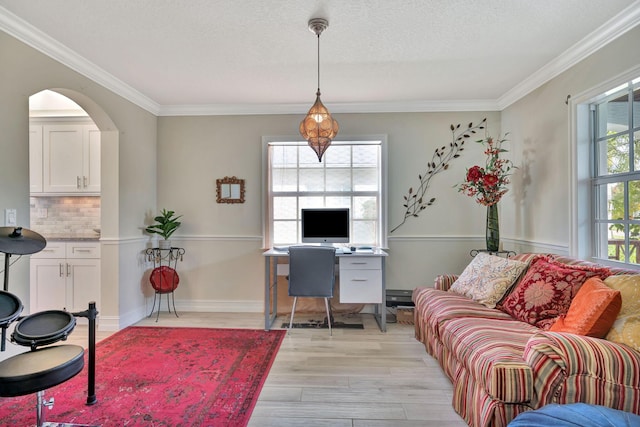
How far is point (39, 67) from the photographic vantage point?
2330 mm

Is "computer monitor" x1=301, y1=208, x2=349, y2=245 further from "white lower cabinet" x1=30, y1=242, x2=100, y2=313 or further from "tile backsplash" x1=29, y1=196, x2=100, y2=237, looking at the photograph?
"tile backsplash" x1=29, y1=196, x2=100, y2=237

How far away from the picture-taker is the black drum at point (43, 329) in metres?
1.58

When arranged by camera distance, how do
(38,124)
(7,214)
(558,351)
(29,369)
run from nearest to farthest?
(558,351), (29,369), (7,214), (38,124)

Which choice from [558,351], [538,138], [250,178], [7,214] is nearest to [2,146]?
[7,214]

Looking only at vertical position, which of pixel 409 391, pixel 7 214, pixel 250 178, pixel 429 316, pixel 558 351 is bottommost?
pixel 409 391

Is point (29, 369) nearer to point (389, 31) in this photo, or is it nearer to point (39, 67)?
point (39, 67)

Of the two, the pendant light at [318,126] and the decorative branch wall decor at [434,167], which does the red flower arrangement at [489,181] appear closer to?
the decorative branch wall decor at [434,167]

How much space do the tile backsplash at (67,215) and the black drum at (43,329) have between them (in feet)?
6.87

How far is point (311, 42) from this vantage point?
7.71 ft

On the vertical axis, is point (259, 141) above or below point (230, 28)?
below

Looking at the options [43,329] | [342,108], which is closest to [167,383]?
[43,329]

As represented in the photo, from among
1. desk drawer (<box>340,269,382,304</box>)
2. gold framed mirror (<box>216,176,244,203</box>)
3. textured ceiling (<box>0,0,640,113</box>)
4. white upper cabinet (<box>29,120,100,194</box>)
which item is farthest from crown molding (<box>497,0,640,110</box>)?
white upper cabinet (<box>29,120,100,194</box>)

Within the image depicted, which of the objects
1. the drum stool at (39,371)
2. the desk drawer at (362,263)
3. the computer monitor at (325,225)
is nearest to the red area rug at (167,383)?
the drum stool at (39,371)

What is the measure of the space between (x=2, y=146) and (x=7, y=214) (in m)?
0.43
